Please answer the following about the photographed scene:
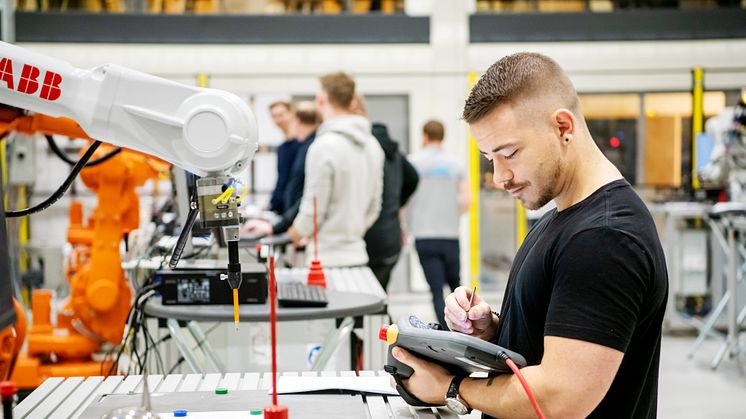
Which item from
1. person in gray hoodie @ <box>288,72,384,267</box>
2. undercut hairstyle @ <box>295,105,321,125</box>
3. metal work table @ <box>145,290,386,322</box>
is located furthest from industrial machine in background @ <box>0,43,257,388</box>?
undercut hairstyle @ <box>295,105,321,125</box>

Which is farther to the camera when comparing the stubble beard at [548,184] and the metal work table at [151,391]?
the metal work table at [151,391]

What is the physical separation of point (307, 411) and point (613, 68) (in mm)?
7368

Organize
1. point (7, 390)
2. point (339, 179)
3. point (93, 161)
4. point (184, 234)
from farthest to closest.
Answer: point (339, 179) → point (93, 161) → point (184, 234) → point (7, 390)

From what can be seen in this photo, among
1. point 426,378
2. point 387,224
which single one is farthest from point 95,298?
point 426,378

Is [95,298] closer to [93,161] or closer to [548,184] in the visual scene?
[93,161]

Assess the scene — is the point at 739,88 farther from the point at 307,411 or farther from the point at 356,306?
the point at 307,411

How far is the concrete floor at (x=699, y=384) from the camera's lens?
4234 mm

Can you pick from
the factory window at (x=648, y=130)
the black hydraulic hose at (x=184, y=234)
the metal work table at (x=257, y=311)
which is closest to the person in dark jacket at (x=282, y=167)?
the metal work table at (x=257, y=311)

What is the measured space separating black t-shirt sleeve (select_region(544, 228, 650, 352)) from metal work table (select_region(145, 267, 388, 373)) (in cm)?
145

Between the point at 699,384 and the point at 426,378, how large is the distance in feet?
12.6

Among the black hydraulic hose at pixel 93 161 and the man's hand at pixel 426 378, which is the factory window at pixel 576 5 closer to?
the black hydraulic hose at pixel 93 161

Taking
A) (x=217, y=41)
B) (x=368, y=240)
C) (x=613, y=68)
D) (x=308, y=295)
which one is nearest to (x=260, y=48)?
(x=217, y=41)

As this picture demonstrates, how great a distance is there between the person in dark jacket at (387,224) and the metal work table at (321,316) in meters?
1.21

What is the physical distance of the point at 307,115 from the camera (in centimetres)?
535
